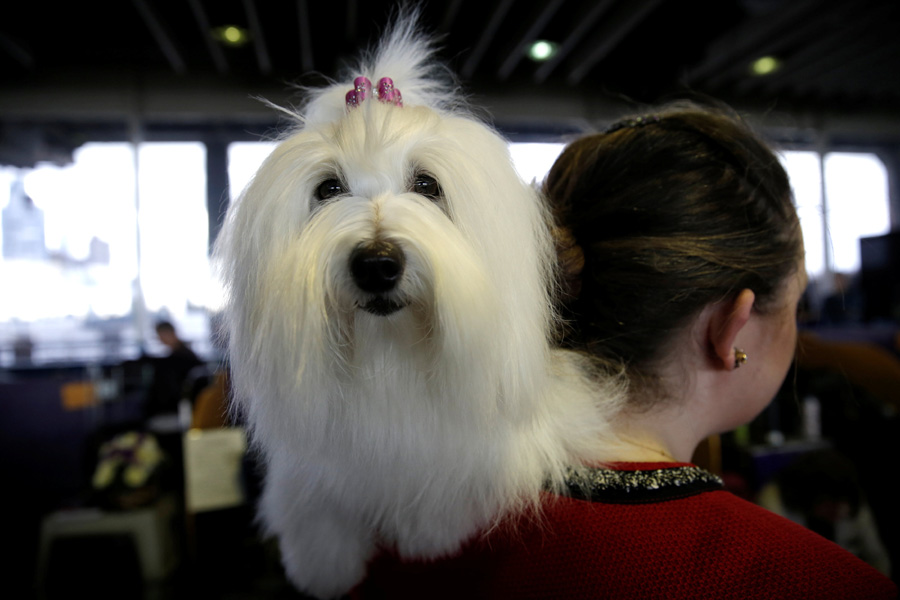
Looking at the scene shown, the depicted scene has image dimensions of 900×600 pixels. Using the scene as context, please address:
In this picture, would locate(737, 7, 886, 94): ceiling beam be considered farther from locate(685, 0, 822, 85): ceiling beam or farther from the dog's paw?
the dog's paw

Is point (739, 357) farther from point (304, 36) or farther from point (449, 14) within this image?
point (304, 36)

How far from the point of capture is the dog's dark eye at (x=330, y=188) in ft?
1.78

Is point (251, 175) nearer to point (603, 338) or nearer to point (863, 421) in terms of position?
point (603, 338)

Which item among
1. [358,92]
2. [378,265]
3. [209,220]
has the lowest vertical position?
[378,265]

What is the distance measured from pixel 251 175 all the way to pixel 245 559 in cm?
224

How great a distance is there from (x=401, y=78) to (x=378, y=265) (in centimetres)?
29

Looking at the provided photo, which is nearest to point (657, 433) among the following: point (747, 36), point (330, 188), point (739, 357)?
point (739, 357)

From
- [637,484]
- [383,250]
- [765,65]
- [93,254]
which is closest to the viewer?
[383,250]

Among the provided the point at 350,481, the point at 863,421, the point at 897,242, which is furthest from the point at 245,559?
the point at 897,242

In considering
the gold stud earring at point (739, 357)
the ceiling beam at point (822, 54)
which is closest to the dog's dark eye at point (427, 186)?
the gold stud earring at point (739, 357)

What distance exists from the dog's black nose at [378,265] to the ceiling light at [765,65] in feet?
18.3

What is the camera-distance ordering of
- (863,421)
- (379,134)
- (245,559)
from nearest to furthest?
(379,134)
(863,421)
(245,559)

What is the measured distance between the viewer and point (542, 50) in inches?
170

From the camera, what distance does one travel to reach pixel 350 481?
0.56 metres
